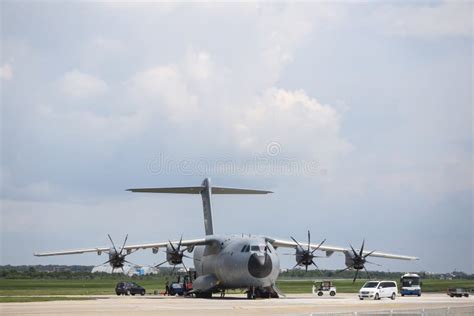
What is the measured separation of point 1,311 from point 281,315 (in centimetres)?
1256

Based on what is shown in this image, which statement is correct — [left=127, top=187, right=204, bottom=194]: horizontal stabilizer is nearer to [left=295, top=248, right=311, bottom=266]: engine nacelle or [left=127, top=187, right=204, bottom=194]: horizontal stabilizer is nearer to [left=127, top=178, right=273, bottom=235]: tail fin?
[left=127, top=178, right=273, bottom=235]: tail fin

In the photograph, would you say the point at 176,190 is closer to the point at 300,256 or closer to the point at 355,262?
the point at 300,256

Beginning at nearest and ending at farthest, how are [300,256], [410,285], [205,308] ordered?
[205,308] → [300,256] → [410,285]

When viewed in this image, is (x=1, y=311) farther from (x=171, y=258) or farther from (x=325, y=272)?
(x=325, y=272)

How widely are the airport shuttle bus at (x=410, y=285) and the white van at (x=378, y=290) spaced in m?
11.1

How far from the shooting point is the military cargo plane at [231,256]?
48.2m

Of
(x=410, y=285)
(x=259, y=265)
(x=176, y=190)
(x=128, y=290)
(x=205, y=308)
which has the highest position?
(x=176, y=190)

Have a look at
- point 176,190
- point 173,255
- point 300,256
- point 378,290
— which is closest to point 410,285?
point 378,290

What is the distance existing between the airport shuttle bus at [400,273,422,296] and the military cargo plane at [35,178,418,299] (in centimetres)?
673

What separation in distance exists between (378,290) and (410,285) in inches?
576

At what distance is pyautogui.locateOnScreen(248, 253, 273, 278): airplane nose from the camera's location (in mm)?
47469

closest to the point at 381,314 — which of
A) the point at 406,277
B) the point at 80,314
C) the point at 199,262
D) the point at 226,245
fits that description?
the point at 80,314

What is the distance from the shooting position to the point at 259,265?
156 ft

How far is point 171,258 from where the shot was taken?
5303cm
